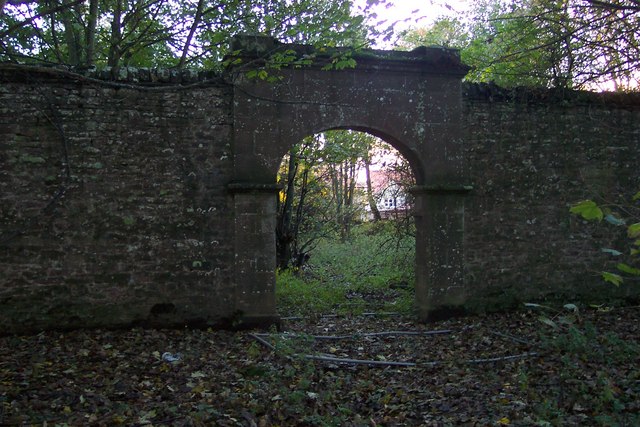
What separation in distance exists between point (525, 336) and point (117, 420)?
502 centimetres

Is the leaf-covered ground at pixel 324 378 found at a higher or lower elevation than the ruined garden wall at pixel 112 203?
lower

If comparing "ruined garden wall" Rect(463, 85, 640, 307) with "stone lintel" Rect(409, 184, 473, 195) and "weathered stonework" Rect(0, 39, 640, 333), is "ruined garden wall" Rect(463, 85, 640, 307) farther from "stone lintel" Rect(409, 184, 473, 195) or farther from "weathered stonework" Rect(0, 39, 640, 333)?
"stone lintel" Rect(409, 184, 473, 195)

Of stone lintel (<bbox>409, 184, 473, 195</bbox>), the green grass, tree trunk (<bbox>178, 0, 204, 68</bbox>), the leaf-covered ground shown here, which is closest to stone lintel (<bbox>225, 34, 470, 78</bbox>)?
stone lintel (<bbox>409, 184, 473, 195</bbox>)

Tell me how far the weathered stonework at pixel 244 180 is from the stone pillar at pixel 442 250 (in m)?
0.02

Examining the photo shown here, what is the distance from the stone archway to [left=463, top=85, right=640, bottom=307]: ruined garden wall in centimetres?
35

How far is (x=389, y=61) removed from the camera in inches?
291

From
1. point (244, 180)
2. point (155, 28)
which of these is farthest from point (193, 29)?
point (244, 180)

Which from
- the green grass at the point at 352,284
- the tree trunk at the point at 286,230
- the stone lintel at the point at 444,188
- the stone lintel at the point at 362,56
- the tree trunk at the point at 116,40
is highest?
the tree trunk at the point at 116,40

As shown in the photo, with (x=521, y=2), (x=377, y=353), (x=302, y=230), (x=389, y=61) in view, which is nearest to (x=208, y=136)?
(x=389, y=61)

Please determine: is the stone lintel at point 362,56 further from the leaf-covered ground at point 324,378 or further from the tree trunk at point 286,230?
the tree trunk at point 286,230

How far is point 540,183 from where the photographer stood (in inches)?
319

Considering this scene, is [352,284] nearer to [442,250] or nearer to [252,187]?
[442,250]

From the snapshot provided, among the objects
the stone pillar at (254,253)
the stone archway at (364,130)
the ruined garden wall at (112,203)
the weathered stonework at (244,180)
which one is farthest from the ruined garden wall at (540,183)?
the ruined garden wall at (112,203)

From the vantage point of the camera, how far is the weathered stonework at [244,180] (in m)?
6.51
